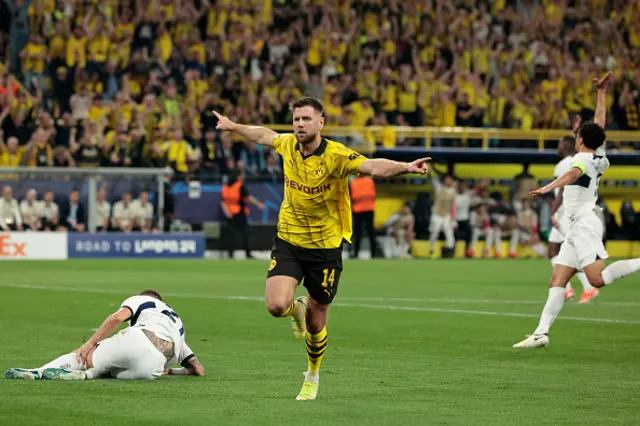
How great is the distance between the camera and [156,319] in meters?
10.3

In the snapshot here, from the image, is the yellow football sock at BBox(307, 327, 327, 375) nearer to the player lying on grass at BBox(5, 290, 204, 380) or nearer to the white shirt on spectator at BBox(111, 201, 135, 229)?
the player lying on grass at BBox(5, 290, 204, 380)

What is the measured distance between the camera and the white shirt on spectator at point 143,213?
3016 centimetres

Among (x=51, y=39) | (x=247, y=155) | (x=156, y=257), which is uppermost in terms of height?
(x=51, y=39)

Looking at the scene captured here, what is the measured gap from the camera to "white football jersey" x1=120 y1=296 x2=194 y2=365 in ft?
33.6

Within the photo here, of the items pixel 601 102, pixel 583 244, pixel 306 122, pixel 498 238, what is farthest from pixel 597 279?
pixel 498 238

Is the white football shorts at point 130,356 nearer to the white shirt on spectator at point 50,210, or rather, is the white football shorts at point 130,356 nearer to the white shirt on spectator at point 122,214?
the white shirt on spectator at point 50,210

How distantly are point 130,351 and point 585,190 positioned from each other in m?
5.92

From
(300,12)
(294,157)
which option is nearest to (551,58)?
(300,12)

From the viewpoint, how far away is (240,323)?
1584 centimetres

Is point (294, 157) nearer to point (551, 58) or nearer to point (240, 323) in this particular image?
point (240, 323)

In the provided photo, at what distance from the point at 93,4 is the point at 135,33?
126 centimetres

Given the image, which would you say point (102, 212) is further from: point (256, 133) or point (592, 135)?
point (256, 133)

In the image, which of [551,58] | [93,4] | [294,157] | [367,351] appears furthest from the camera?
[551,58]

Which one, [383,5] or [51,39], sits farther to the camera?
[383,5]
